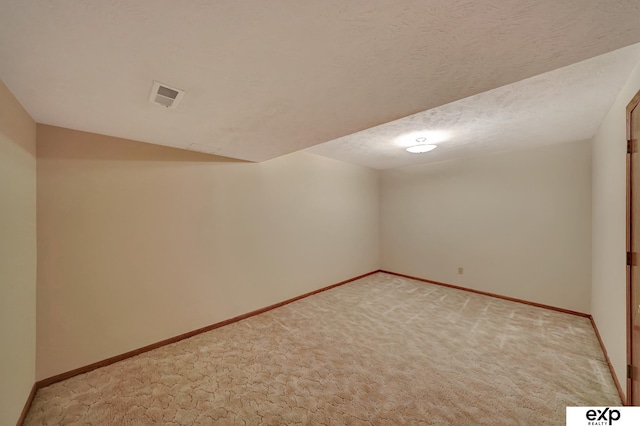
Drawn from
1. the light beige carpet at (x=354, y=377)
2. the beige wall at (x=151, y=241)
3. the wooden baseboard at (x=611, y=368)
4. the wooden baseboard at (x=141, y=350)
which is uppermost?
the beige wall at (x=151, y=241)

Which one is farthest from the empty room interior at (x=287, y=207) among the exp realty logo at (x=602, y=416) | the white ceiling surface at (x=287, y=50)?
the exp realty logo at (x=602, y=416)

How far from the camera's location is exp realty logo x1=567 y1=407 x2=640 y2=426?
4.91ft

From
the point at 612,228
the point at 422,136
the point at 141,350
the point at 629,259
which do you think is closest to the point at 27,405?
the point at 141,350

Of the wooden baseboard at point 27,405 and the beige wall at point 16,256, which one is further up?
the beige wall at point 16,256

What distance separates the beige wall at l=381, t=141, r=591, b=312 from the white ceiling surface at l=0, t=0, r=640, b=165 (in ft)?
10.5

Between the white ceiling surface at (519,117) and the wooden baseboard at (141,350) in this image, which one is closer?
the white ceiling surface at (519,117)

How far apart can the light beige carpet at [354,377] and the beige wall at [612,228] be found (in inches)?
12.6

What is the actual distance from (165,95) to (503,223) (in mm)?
Result: 4853

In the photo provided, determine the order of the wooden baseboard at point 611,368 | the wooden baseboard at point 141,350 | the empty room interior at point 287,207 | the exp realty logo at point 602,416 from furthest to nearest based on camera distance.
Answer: the wooden baseboard at point 141,350 → the wooden baseboard at point 611,368 → the exp realty logo at point 602,416 → the empty room interior at point 287,207

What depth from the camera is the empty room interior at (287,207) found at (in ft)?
3.35

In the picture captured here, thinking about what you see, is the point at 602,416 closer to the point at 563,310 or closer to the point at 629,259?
the point at 629,259

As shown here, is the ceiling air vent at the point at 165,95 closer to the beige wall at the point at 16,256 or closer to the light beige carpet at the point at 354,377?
→ the beige wall at the point at 16,256

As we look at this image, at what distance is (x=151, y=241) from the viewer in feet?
8.21

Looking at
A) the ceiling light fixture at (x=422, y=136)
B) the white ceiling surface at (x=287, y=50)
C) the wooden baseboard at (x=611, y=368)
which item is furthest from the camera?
the ceiling light fixture at (x=422, y=136)
